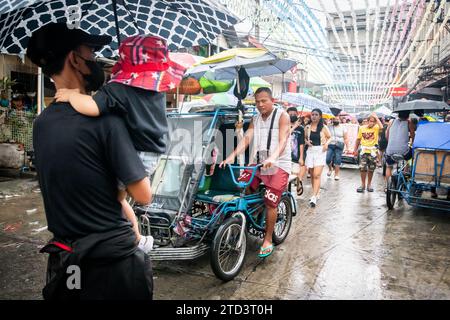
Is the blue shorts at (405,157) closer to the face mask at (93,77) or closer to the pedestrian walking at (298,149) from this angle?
the pedestrian walking at (298,149)

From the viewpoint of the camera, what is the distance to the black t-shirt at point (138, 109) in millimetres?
1321

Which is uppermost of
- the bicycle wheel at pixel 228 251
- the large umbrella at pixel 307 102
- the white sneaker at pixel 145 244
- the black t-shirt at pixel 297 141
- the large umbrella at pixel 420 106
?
the large umbrella at pixel 307 102

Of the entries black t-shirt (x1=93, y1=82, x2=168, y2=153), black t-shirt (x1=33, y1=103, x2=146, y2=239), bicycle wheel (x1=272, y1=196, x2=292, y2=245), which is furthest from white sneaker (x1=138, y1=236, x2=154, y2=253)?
bicycle wheel (x1=272, y1=196, x2=292, y2=245)

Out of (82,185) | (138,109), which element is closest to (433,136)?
(138,109)

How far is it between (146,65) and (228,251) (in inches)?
101

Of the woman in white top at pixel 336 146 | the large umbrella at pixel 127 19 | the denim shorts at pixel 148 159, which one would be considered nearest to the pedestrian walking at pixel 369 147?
the woman in white top at pixel 336 146

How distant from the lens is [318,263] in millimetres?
4082

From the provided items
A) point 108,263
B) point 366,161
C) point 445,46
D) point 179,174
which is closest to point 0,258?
point 179,174

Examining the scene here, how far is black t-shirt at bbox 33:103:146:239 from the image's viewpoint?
131 cm

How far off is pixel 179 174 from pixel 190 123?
71cm

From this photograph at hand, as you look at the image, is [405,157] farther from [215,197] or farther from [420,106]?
[215,197]

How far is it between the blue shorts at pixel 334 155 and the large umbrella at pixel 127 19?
24.6ft
